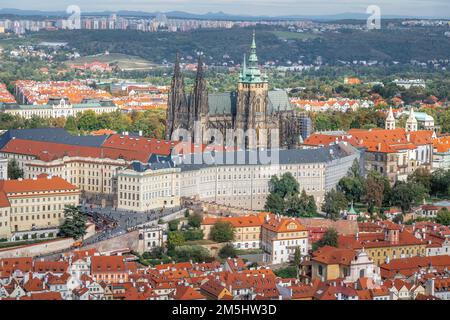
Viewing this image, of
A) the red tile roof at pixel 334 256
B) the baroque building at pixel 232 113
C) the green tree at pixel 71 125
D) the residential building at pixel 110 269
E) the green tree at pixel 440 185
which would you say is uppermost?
the baroque building at pixel 232 113

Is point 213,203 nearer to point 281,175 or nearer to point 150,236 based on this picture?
point 281,175

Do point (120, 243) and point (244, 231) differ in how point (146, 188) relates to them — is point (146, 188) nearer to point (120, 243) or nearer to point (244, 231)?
point (244, 231)

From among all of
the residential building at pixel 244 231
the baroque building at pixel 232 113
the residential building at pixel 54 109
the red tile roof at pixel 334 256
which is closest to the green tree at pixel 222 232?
the residential building at pixel 244 231

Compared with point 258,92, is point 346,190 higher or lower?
lower

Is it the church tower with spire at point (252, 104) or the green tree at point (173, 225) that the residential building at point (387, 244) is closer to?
the green tree at point (173, 225)

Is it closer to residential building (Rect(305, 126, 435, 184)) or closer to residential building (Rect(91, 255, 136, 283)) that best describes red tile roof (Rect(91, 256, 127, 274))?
residential building (Rect(91, 255, 136, 283))
